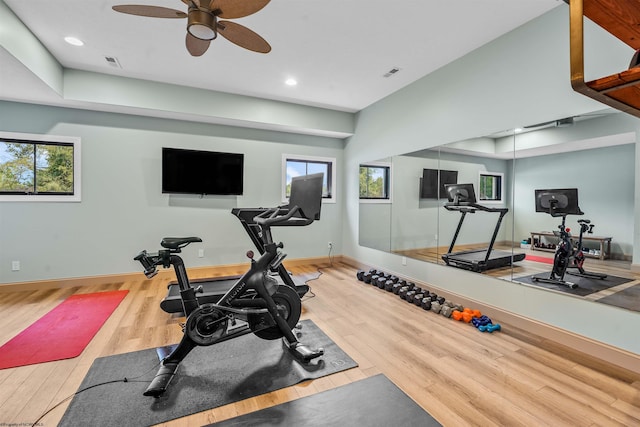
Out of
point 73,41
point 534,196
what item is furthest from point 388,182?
point 73,41

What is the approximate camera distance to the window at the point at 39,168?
159 inches

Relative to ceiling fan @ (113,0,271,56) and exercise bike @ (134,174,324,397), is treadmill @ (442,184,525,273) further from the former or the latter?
ceiling fan @ (113,0,271,56)

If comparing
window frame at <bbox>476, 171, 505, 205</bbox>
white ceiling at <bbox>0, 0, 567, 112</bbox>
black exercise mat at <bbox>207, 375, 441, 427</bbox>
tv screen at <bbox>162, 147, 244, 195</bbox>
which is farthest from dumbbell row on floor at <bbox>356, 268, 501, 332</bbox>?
white ceiling at <bbox>0, 0, 567, 112</bbox>

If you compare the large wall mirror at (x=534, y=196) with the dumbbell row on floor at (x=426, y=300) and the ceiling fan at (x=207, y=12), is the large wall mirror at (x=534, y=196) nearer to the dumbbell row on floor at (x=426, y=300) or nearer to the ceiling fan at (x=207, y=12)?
the dumbbell row on floor at (x=426, y=300)

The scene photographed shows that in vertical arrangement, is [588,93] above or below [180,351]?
above

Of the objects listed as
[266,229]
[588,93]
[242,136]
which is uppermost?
[242,136]

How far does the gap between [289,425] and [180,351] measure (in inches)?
39.3

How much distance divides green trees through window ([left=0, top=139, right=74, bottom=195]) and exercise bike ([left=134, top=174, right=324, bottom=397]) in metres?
3.28

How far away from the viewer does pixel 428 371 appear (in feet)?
7.39

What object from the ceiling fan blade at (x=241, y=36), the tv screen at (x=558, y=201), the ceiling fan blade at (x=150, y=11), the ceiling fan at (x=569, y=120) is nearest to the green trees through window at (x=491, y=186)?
the tv screen at (x=558, y=201)

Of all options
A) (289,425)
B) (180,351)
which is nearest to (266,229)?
(180,351)

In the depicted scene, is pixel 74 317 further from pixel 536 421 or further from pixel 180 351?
pixel 536 421

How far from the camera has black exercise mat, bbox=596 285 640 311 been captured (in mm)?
2307

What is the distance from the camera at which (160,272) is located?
4.88m
